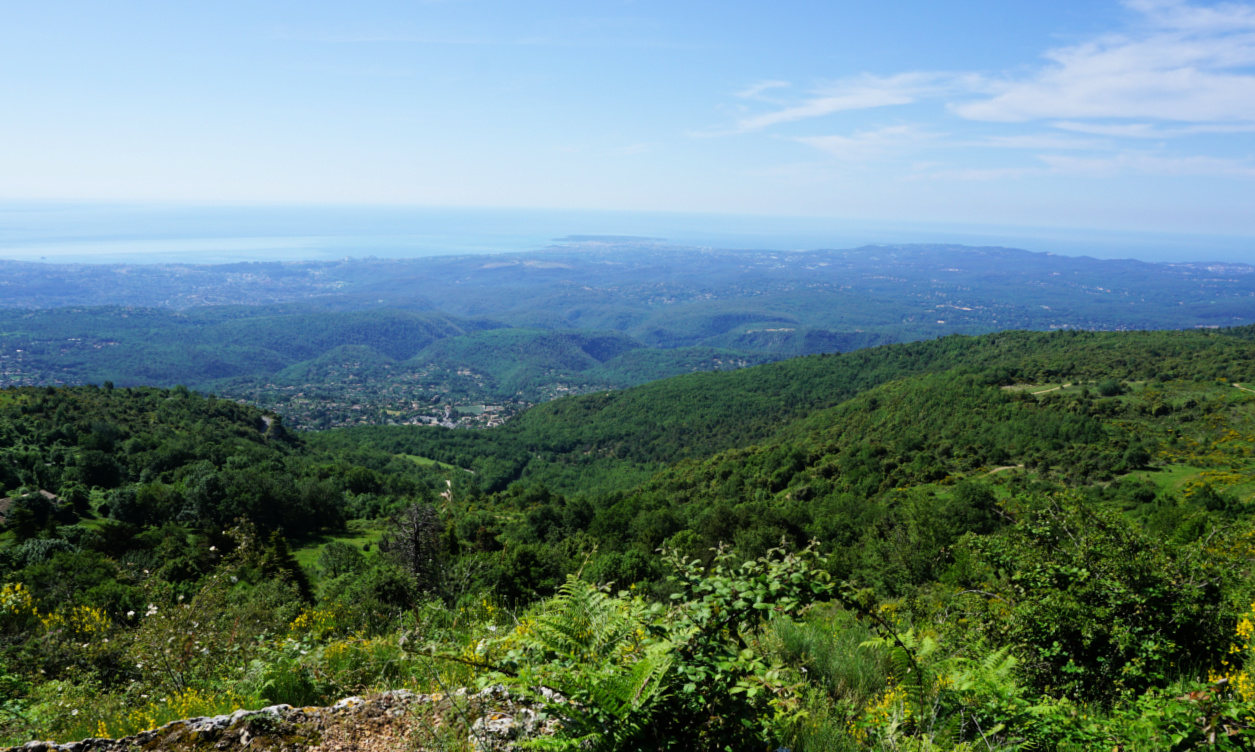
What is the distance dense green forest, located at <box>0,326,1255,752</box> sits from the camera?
9.07 feet

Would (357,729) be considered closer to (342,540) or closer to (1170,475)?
(342,540)

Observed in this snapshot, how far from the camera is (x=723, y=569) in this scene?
326 centimetres

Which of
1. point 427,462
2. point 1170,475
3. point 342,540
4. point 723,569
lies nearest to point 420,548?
point 723,569

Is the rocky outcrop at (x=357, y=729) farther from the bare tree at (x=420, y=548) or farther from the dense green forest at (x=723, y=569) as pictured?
the bare tree at (x=420, y=548)

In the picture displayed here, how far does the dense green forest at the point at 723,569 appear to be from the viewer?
2.77 m

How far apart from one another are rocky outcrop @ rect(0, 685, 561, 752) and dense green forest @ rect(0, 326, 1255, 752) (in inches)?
5.7

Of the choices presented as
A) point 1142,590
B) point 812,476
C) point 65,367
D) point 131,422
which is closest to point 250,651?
point 1142,590

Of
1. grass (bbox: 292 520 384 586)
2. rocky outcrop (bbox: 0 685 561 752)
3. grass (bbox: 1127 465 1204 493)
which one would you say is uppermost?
rocky outcrop (bbox: 0 685 561 752)

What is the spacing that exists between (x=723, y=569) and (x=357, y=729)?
218cm

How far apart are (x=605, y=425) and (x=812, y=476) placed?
4584cm

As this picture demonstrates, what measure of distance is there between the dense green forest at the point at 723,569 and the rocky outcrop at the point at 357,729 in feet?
0.48

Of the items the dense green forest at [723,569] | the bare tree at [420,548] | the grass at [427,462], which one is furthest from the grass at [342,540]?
the grass at [427,462]

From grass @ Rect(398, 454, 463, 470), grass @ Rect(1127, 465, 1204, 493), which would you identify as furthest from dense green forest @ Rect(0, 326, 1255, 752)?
grass @ Rect(398, 454, 463, 470)

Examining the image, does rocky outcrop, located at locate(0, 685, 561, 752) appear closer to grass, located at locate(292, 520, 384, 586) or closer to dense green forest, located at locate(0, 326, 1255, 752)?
dense green forest, located at locate(0, 326, 1255, 752)
